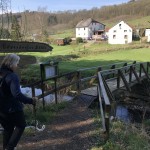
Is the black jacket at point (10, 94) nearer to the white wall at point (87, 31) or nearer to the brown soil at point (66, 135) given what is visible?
the brown soil at point (66, 135)

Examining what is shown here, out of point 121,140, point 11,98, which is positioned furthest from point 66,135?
point 11,98

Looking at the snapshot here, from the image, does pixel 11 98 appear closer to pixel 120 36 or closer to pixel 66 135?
pixel 66 135

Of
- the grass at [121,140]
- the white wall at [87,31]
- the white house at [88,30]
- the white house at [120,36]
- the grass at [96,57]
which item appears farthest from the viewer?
the white house at [88,30]

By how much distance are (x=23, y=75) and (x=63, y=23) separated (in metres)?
123

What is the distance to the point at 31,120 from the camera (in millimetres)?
6766

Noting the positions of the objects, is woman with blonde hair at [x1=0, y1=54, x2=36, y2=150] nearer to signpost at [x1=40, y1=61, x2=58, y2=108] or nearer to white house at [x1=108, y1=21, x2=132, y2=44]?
signpost at [x1=40, y1=61, x2=58, y2=108]

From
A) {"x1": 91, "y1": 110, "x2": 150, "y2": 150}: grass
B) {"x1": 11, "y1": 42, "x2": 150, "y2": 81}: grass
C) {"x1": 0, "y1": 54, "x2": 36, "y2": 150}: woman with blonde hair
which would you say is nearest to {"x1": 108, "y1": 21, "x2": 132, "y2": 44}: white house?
{"x1": 11, "y1": 42, "x2": 150, "y2": 81}: grass

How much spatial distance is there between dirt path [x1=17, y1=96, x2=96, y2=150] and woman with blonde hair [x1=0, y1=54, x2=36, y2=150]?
2.83 ft

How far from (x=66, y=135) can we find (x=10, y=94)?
223 cm

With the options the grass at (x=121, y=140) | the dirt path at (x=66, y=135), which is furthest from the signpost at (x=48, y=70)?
the grass at (x=121, y=140)

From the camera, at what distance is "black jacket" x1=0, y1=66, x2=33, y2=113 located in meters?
4.21

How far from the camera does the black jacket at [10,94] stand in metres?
4.21

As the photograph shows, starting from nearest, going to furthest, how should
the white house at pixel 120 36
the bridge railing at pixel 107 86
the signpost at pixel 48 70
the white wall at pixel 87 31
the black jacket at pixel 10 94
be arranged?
the black jacket at pixel 10 94 < the bridge railing at pixel 107 86 < the signpost at pixel 48 70 < the white house at pixel 120 36 < the white wall at pixel 87 31

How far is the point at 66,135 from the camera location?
19.9 ft
